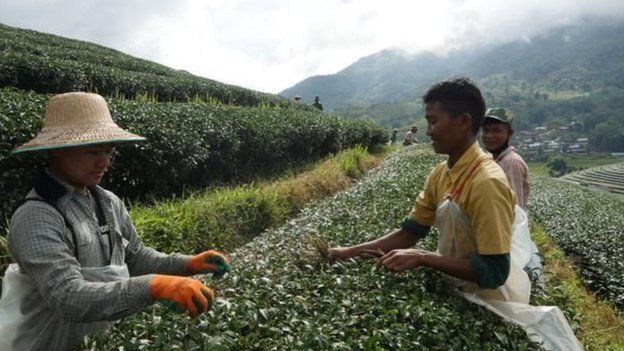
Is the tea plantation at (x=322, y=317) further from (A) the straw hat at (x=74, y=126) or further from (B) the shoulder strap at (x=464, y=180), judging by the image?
(A) the straw hat at (x=74, y=126)

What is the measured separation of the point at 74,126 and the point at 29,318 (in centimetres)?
93

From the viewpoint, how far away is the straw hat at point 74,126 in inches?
85.7

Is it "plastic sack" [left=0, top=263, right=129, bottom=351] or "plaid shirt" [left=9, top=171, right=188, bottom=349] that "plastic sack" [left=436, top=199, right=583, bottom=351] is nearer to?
"plaid shirt" [left=9, top=171, right=188, bottom=349]

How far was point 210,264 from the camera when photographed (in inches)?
103

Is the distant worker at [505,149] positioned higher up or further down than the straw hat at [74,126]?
further down

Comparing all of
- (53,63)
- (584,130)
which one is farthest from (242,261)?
(584,130)

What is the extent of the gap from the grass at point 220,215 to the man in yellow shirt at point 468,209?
341 cm

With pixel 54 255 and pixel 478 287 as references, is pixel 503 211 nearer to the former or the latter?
pixel 478 287

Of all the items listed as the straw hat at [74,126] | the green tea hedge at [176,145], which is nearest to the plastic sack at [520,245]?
the straw hat at [74,126]

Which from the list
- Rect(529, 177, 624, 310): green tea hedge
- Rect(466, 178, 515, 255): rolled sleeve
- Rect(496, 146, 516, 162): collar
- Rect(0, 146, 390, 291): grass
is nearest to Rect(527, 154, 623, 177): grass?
Rect(529, 177, 624, 310): green tea hedge

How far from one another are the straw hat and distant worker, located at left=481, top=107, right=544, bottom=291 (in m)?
3.25

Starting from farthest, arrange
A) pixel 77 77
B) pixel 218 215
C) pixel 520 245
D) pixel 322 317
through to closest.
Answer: pixel 77 77, pixel 218 215, pixel 520 245, pixel 322 317

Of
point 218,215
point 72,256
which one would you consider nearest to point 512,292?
point 72,256

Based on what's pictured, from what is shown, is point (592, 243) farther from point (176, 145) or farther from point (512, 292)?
point (176, 145)
